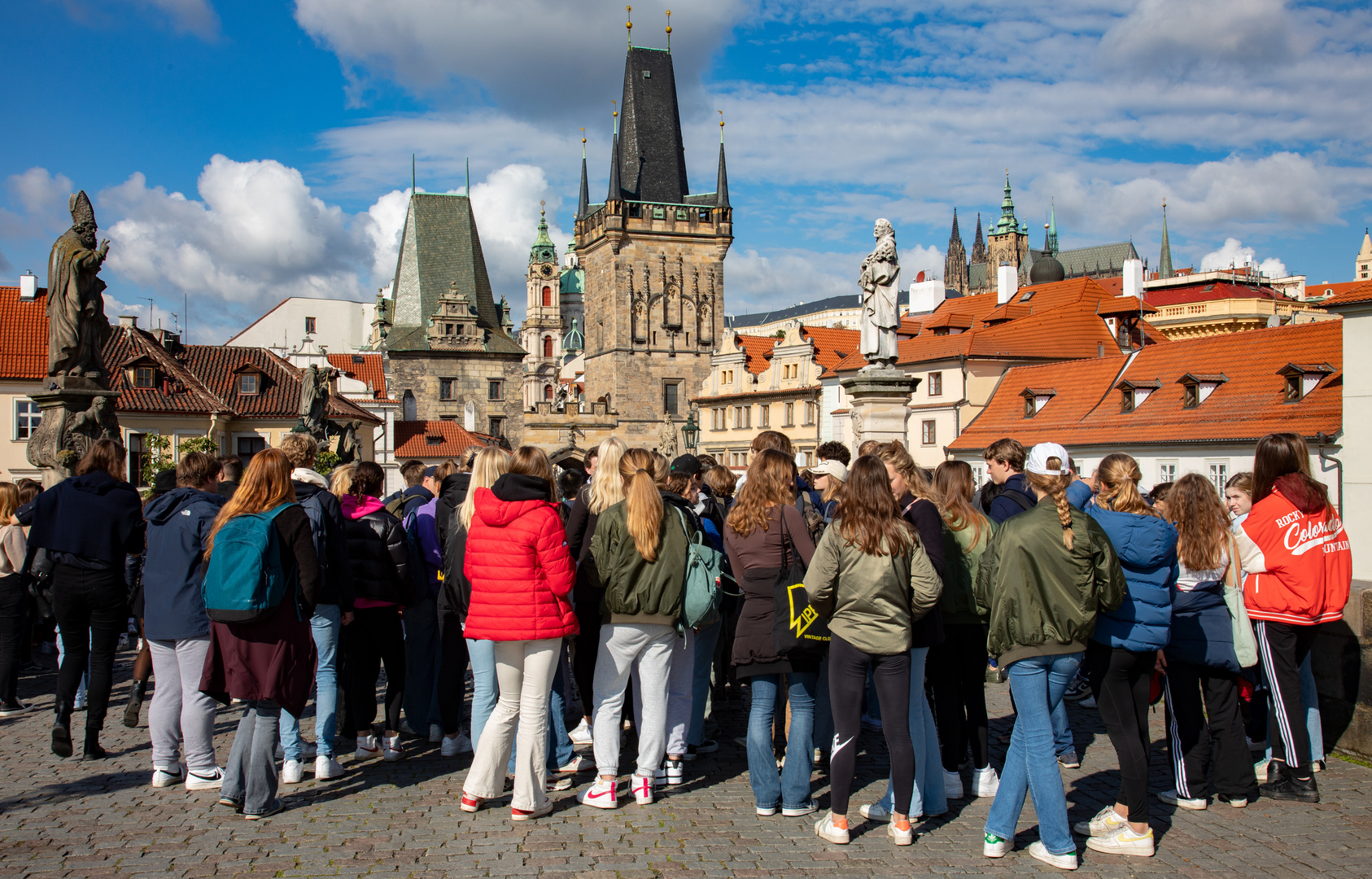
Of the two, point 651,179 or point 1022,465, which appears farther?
point 651,179

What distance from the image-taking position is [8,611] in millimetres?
7148

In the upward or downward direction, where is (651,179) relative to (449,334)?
upward

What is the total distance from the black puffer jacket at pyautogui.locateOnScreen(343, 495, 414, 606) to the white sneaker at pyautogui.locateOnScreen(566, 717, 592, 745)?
1.35m

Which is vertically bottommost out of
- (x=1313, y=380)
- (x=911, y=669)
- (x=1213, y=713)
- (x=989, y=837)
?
(x=989, y=837)

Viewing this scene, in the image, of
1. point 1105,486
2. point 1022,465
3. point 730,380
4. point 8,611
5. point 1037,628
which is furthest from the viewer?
point 730,380

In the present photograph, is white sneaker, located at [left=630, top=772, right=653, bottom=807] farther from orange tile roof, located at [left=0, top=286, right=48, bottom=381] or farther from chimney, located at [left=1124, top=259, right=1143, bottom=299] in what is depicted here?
chimney, located at [left=1124, top=259, right=1143, bottom=299]

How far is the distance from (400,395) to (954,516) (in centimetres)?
4813

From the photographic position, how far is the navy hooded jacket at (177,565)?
5379 millimetres

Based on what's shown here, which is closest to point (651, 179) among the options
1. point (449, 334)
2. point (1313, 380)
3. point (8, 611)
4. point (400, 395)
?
point (449, 334)

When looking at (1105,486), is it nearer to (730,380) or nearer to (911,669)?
→ (911,669)

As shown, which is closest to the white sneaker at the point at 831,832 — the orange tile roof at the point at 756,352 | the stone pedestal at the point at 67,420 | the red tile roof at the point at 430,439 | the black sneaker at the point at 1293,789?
the black sneaker at the point at 1293,789

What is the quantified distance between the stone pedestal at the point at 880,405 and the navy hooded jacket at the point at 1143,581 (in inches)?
222

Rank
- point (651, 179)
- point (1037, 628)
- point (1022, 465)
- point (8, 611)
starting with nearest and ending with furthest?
point (1037, 628) → point (1022, 465) → point (8, 611) → point (651, 179)

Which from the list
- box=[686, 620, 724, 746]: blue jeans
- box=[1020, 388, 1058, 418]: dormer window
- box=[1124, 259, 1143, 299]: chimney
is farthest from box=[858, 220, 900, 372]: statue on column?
box=[1124, 259, 1143, 299]: chimney
